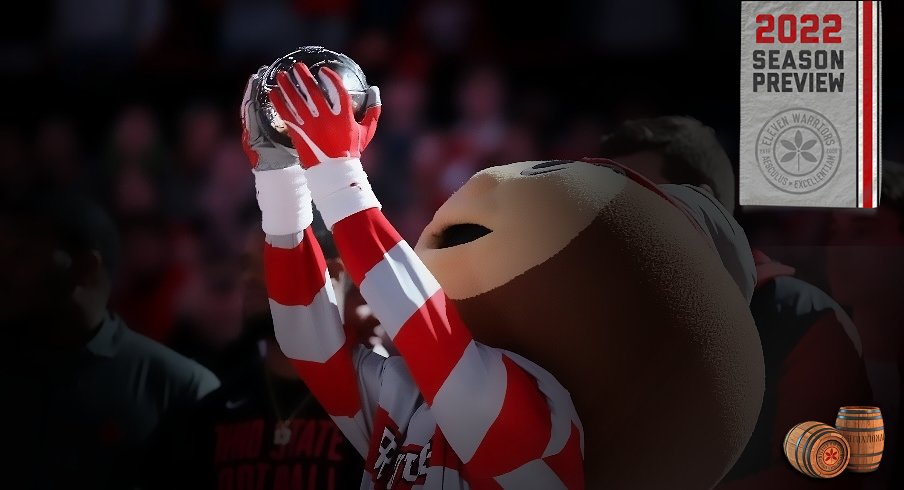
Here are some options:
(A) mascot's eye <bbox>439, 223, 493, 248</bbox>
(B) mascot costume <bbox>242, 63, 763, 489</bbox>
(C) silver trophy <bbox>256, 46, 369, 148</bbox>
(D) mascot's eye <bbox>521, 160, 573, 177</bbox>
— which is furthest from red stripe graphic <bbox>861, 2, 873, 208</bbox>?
(C) silver trophy <bbox>256, 46, 369, 148</bbox>

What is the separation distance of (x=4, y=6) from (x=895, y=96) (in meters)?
1.69

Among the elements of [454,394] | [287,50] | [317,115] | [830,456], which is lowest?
[830,456]

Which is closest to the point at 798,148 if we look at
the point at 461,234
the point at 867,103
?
the point at 867,103

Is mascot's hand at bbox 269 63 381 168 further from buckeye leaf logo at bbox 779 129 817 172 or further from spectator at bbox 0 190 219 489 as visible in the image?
buckeye leaf logo at bbox 779 129 817 172

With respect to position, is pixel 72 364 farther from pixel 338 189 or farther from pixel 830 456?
pixel 830 456

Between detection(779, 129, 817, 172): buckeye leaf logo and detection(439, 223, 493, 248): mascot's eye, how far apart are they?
0.72m

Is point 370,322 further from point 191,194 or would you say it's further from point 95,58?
point 95,58

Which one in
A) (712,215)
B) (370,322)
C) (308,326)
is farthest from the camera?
(370,322)

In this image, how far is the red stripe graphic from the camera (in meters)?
1.64

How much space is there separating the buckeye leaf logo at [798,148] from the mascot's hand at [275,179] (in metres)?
0.91

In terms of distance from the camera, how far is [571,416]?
3.70 ft

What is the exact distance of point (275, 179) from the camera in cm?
125

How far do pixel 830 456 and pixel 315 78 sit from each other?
1161mm

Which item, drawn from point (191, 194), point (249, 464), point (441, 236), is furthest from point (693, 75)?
point (249, 464)
